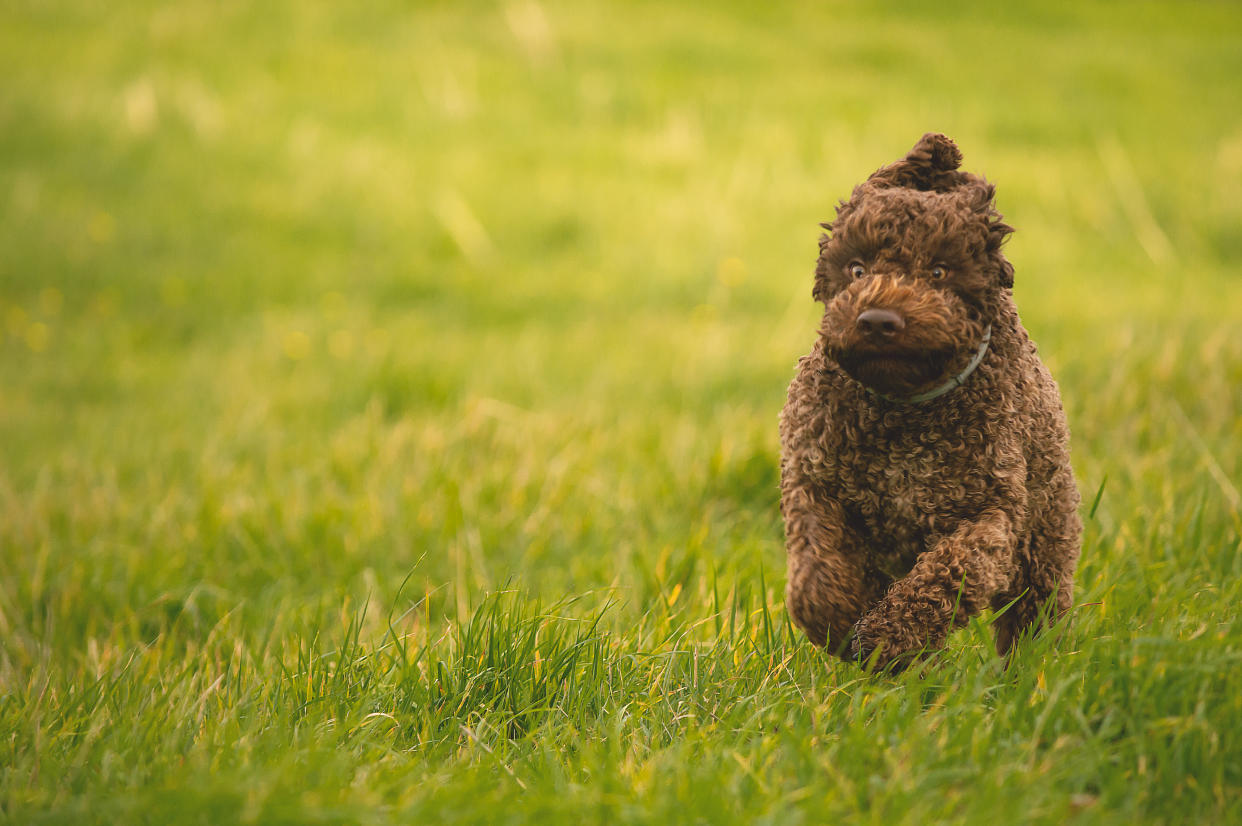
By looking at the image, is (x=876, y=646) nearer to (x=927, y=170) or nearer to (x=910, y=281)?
(x=910, y=281)

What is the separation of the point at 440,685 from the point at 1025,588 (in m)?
1.50

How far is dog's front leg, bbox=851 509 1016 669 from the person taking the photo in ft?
7.46

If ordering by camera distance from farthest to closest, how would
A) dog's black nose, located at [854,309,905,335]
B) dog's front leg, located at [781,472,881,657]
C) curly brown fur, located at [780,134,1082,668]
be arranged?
1. dog's front leg, located at [781,472,881,657]
2. curly brown fur, located at [780,134,1082,668]
3. dog's black nose, located at [854,309,905,335]

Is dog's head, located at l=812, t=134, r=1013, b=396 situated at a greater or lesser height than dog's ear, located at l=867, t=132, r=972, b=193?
lesser

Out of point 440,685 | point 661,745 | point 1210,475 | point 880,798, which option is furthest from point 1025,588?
point 1210,475

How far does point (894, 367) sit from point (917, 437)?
0.27 meters

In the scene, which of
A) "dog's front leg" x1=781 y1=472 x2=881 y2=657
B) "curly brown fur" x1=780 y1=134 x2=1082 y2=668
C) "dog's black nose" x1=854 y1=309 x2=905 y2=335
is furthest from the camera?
"dog's front leg" x1=781 y1=472 x2=881 y2=657

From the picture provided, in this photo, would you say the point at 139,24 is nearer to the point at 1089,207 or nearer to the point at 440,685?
the point at 1089,207

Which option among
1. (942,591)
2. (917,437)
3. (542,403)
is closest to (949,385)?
(917,437)

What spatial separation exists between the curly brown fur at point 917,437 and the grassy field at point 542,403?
0.24 m

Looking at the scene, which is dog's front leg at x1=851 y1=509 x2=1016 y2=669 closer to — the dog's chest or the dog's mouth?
the dog's chest

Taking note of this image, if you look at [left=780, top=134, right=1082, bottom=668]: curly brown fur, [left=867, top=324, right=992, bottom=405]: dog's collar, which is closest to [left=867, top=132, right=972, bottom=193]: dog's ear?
[left=780, top=134, right=1082, bottom=668]: curly brown fur

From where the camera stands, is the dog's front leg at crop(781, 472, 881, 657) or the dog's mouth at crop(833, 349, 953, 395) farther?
the dog's front leg at crop(781, 472, 881, 657)

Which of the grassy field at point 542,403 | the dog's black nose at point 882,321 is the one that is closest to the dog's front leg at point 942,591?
the grassy field at point 542,403
